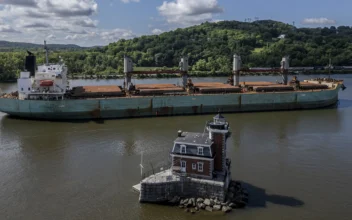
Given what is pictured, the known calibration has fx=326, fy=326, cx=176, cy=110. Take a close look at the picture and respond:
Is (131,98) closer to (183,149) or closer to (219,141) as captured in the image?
(183,149)

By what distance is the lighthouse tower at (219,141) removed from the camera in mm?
15734

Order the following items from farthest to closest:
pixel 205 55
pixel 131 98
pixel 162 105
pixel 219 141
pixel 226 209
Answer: pixel 205 55
pixel 162 105
pixel 131 98
pixel 219 141
pixel 226 209

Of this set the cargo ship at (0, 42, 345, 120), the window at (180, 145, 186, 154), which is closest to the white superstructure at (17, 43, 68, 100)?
the cargo ship at (0, 42, 345, 120)

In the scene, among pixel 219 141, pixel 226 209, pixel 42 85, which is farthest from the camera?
pixel 42 85

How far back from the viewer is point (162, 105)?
35938 millimetres

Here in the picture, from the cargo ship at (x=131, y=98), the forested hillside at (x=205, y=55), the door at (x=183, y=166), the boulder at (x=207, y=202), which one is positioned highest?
the forested hillside at (x=205, y=55)

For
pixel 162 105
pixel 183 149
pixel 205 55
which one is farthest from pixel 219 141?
pixel 205 55

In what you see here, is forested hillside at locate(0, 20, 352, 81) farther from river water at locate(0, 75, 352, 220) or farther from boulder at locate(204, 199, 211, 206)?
boulder at locate(204, 199, 211, 206)

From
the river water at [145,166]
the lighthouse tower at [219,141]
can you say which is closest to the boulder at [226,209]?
the river water at [145,166]

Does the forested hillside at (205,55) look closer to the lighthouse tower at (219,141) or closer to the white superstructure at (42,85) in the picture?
the white superstructure at (42,85)

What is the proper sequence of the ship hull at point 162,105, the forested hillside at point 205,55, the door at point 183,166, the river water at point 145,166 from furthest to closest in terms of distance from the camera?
the forested hillside at point 205,55 → the ship hull at point 162,105 → the door at point 183,166 → the river water at point 145,166

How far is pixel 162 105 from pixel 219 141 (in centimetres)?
2051

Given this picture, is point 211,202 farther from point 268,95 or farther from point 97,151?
point 268,95

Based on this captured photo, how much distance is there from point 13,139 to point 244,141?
19.0 meters
